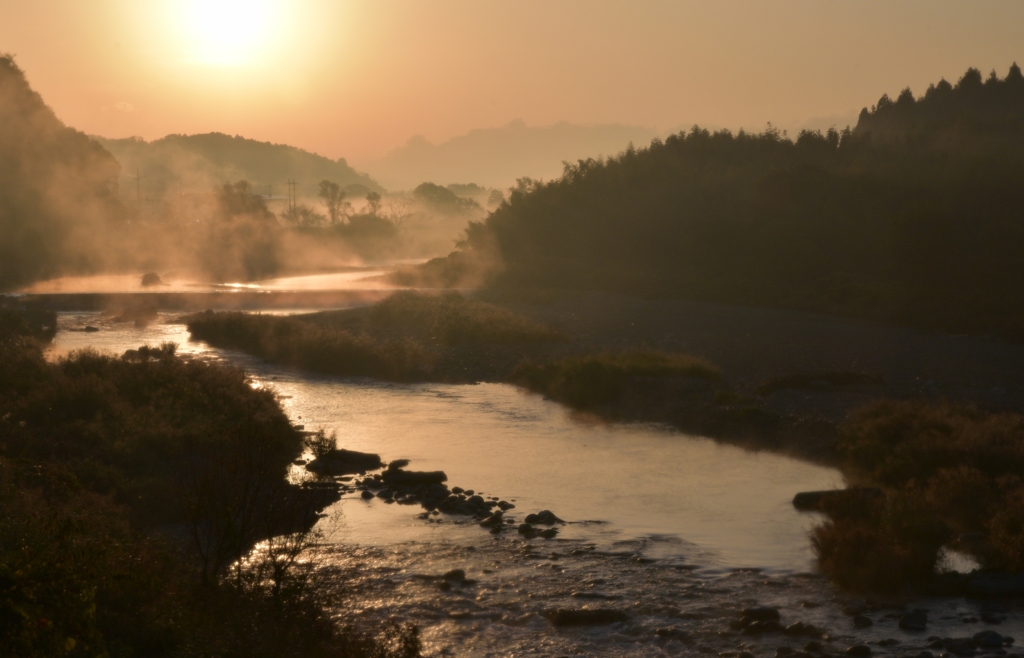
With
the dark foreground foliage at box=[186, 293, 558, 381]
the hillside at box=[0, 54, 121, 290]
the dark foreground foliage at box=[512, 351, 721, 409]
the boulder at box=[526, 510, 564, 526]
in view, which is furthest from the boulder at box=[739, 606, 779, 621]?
the hillside at box=[0, 54, 121, 290]

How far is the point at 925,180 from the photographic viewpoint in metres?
63.9

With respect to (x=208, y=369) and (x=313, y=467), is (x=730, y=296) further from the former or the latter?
(x=313, y=467)

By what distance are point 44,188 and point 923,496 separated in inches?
3923

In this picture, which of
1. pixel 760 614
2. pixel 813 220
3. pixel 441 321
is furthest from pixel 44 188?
pixel 760 614

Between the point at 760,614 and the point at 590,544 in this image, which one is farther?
the point at 590,544

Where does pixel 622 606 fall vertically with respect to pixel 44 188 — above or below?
below

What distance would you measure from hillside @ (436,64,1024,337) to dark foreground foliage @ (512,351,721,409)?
20355 millimetres

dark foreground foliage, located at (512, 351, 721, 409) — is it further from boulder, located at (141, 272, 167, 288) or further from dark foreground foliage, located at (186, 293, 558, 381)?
boulder, located at (141, 272, 167, 288)

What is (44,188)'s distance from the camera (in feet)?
317

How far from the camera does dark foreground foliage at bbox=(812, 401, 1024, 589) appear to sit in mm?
13594

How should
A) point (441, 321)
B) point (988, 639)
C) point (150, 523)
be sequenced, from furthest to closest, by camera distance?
point (441, 321) < point (150, 523) < point (988, 639)

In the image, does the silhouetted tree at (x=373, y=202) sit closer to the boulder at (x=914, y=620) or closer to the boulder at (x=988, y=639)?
the boulder at (x=914, y=620)

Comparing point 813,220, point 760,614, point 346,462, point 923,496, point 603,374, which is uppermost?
point 813,220

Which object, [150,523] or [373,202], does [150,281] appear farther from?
[373,202]
